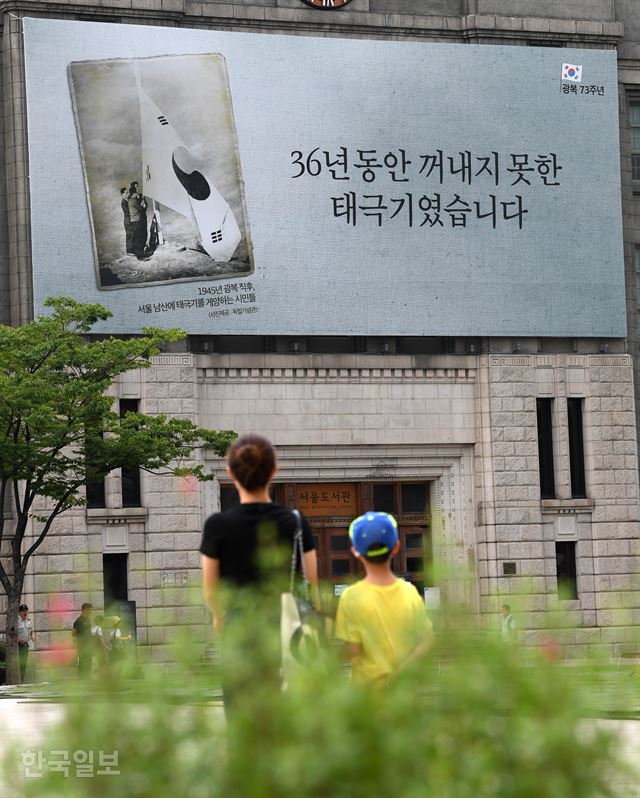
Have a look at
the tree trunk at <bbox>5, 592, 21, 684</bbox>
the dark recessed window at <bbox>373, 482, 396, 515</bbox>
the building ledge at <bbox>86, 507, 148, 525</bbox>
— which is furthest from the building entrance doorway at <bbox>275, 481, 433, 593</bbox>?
the tree trunk at <bbox>5, 592, 21, 684</bbox>

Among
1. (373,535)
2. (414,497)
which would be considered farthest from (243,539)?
(414,497)

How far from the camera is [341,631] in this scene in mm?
8094

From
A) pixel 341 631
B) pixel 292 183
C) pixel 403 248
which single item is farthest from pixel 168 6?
pixel 341 631

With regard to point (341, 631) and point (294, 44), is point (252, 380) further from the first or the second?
point (341, 631)

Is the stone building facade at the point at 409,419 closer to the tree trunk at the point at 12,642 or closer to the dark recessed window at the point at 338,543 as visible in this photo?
the dark recessed window at the point at 338,543

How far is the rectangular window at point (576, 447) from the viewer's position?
42.8 meters

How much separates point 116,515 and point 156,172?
790cm

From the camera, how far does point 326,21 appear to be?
4175 centimetres

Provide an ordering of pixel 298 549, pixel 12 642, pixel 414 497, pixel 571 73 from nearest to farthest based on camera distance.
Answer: pixel 298 549
pixel 12 642
pixel 414 497
pixel 571 73

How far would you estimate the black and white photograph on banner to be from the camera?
38.9 metres

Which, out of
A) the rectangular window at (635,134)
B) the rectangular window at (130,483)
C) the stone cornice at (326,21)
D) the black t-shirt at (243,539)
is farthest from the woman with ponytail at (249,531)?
the rectangular window at (635,134)

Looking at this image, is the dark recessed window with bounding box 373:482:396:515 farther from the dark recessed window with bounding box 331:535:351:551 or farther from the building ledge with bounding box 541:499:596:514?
the building ledge with bounding box 541:499:596:514

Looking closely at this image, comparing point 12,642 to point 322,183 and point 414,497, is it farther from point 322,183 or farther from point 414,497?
point 322,183

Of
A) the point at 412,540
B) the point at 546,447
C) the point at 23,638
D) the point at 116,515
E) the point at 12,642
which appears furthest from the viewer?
the point at 546,447
